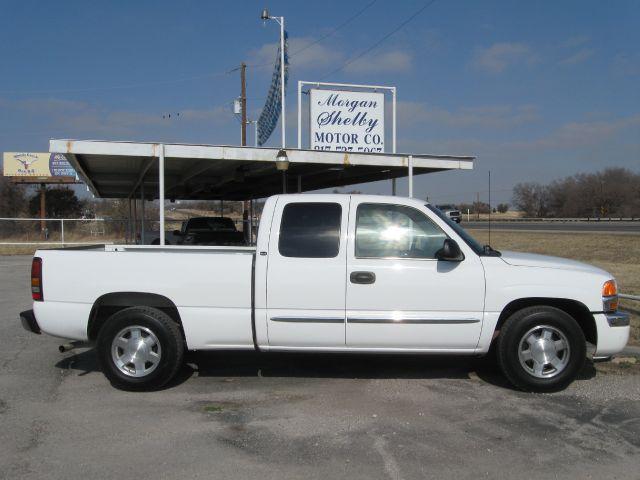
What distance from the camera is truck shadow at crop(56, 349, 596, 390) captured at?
6066mm

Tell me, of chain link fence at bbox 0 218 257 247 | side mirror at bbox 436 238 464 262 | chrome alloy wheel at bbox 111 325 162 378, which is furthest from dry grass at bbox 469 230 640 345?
chain link fence at bbox 0 218 257 247

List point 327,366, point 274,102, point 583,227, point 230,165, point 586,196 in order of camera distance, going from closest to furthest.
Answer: point 327,366
point 230,165
point 274,102
point 583,227
point 586,196

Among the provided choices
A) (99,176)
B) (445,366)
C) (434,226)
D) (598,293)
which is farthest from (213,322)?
(99,176)

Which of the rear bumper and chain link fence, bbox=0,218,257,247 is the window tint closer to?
the rear bumper

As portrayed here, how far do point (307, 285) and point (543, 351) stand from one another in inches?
90.9

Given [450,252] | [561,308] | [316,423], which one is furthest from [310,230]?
[561,308]

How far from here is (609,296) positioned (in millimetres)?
5434

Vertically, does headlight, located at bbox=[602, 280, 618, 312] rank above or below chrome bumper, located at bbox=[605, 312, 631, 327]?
above

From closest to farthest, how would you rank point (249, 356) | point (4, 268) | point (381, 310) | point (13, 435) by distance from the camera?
point (13, 435) → point (381, 310) → point (249, 356) → point (4, 268)

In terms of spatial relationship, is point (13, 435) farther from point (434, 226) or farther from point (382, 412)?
point (434, 226)

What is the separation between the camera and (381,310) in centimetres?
Answer: 532

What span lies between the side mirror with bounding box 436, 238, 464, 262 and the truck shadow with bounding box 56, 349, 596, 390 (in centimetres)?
144

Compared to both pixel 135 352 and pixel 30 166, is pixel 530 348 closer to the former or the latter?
pixel 135 352

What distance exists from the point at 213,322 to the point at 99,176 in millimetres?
8017
